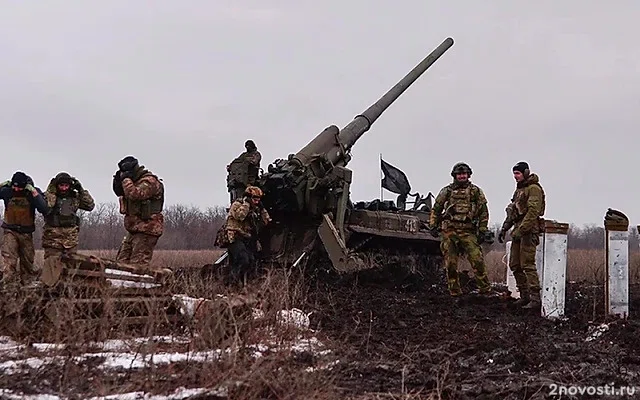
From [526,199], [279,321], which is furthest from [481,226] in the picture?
[279,321]

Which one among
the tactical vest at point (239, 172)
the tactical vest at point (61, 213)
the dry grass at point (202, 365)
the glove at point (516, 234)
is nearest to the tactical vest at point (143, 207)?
the tactical vest at point (61, 213)

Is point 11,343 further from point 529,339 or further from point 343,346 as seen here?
point 529,339

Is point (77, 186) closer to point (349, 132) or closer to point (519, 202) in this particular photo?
point (519, 202)

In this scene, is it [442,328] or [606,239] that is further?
[606,239]

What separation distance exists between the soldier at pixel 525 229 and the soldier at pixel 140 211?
4.23 m

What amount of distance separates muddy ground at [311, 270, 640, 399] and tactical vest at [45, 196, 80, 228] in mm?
3056

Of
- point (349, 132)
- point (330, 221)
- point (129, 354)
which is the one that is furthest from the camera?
point (349, 132)

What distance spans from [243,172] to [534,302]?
19.0 feet

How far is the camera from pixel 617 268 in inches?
326

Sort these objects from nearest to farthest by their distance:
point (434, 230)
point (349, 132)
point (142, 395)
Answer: point (142, 395), point (434, 230), point (349, 132)

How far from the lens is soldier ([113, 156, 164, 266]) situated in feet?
31.2

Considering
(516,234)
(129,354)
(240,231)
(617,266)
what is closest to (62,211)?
(240,231)

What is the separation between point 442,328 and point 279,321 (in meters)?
1.82

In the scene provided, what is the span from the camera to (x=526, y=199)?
9.54 metres
